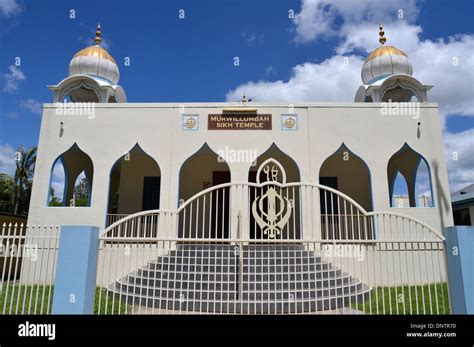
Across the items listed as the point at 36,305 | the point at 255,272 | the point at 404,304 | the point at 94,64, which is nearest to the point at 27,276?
the point at 36,305

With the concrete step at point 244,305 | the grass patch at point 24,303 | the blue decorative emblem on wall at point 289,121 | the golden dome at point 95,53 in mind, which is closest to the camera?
the grass patch at point 24,303

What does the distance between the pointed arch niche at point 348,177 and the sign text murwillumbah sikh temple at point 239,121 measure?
3167 millimetres

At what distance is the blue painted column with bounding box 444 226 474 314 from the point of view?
4.26 metres

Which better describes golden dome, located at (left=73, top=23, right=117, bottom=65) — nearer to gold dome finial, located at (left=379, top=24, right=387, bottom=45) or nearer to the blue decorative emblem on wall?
the blue decorative emblem on wall

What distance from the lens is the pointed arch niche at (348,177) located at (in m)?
11.6

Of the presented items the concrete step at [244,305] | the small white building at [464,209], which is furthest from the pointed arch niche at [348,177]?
the small white building at [464,209]

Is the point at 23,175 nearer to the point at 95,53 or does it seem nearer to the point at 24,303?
the point at 95,53

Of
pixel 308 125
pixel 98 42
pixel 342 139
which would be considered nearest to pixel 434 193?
pixel 342 139

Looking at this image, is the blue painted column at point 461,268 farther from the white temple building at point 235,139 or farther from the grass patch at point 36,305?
the white temple building at point 235,139

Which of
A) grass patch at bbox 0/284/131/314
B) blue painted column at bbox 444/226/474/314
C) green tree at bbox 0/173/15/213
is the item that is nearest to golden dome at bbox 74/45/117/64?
grass patch at bbox 0/284/131/314

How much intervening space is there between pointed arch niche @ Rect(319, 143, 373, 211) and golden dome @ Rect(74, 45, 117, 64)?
27.6 feet
